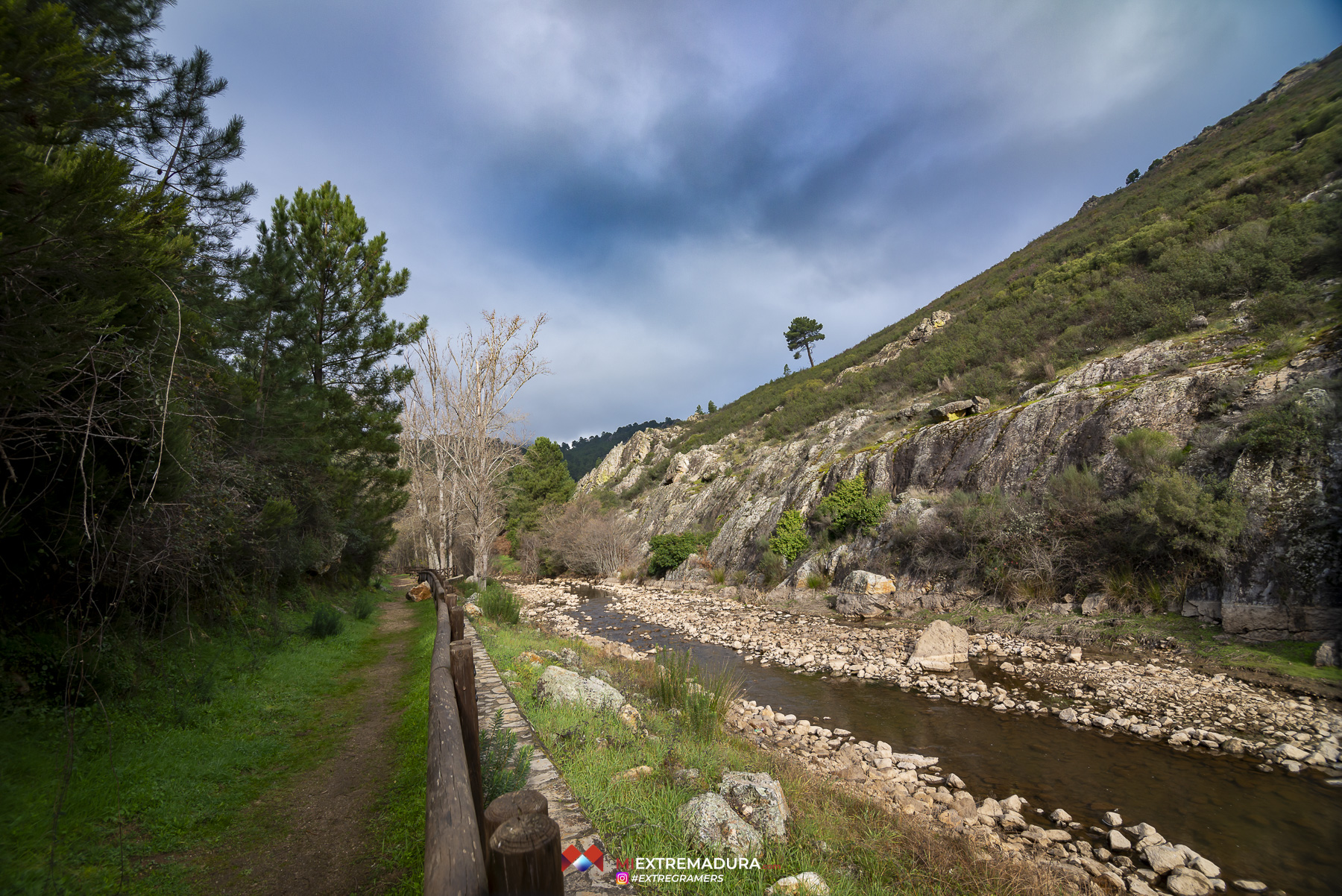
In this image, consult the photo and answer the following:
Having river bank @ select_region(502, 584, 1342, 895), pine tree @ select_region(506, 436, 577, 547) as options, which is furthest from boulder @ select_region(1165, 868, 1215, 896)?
pine tree @ select_region(506, 436, 577, 547)

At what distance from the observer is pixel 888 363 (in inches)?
1264

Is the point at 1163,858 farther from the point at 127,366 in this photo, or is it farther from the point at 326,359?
the point at 326,359

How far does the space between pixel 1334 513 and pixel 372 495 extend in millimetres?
19386

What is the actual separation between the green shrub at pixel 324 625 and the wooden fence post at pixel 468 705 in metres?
7.82

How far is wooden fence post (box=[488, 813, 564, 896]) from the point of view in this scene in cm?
134

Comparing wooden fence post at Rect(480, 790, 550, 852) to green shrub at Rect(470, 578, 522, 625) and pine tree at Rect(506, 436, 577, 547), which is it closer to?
green shrub at Rect(470, 578, 522, 625)

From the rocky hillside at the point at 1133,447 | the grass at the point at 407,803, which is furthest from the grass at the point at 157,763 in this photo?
the rocky hillside at the point at 1133,447

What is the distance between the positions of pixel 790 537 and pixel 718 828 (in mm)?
16398

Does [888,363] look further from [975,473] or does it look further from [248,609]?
[248,609]

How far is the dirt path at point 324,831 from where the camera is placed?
3.28m

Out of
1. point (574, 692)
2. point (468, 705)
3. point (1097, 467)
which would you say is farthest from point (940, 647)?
point (468, 705)

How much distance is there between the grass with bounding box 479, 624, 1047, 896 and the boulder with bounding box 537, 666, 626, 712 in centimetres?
24

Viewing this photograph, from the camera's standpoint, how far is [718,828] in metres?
3.62

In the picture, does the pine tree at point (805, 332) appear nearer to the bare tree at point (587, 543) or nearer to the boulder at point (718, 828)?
the bare tree at point (587, 543)
